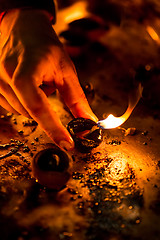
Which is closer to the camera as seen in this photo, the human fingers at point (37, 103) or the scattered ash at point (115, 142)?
the human fingers at point (37, 103)

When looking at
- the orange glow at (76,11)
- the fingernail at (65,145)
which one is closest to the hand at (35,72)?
the fingernail at (65,145)

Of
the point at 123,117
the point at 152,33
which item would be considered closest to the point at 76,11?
the point at 152,33

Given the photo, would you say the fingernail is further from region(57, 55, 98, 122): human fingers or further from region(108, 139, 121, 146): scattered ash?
region(108, 139, 121, 146): scattered ash

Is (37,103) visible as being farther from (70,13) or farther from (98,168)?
(70,13)

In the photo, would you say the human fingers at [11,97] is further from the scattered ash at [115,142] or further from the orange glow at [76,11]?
the orange glow at [76,11]

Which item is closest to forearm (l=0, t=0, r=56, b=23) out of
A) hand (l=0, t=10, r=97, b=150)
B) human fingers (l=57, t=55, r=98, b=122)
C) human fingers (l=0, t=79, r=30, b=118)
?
hand (l=0, t=10, r=97, b=150)

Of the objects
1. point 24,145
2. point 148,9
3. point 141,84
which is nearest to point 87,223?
point 24,145
